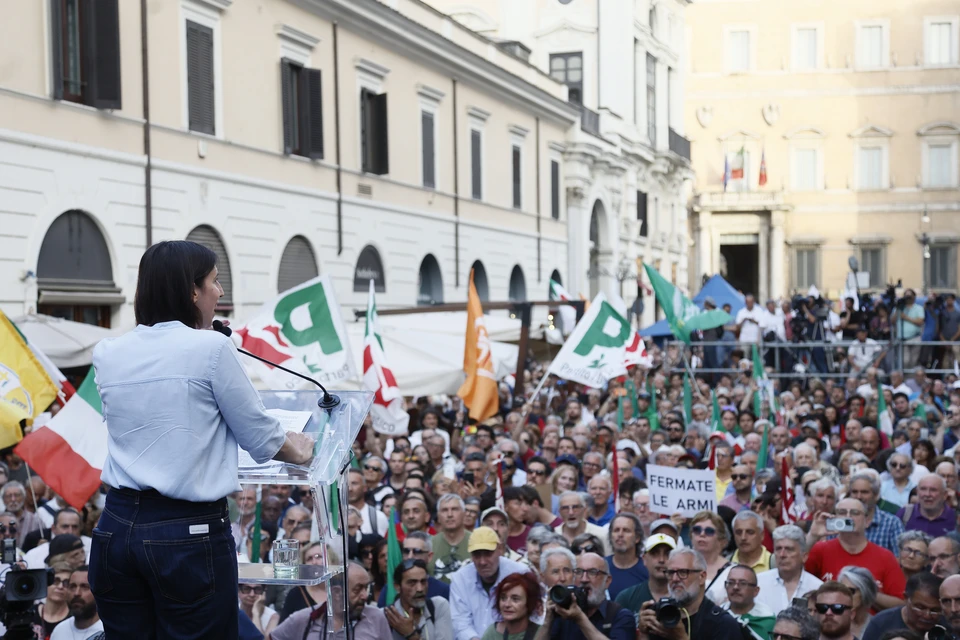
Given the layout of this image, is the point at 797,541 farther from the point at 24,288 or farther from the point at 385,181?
the point at 385,181

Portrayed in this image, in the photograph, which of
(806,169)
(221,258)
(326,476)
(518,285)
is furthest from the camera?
(806,169)

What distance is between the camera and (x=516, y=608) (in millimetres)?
7176

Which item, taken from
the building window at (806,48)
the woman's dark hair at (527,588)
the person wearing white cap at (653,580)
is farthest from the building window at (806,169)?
the woman's dark hair at (527,588)

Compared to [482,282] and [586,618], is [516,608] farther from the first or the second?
[482,282]

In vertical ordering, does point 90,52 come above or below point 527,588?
above

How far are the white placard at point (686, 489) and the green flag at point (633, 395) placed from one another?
28.0 feet

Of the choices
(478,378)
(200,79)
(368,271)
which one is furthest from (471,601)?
(368,271)

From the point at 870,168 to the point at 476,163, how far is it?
3117 centimetres

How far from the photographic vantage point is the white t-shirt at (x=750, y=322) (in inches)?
1039

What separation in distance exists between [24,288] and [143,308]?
15.5 m

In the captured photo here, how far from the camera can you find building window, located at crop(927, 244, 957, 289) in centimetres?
5906

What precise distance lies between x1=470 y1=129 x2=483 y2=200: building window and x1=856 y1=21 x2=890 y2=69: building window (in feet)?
104

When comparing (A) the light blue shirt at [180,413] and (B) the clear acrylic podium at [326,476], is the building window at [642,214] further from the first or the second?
(A) the light blue shirt at [180,413]

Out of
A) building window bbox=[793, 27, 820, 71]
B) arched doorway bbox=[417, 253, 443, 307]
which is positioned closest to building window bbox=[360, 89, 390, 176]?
arched doorway bbox=[417, 253, 443, 307]
